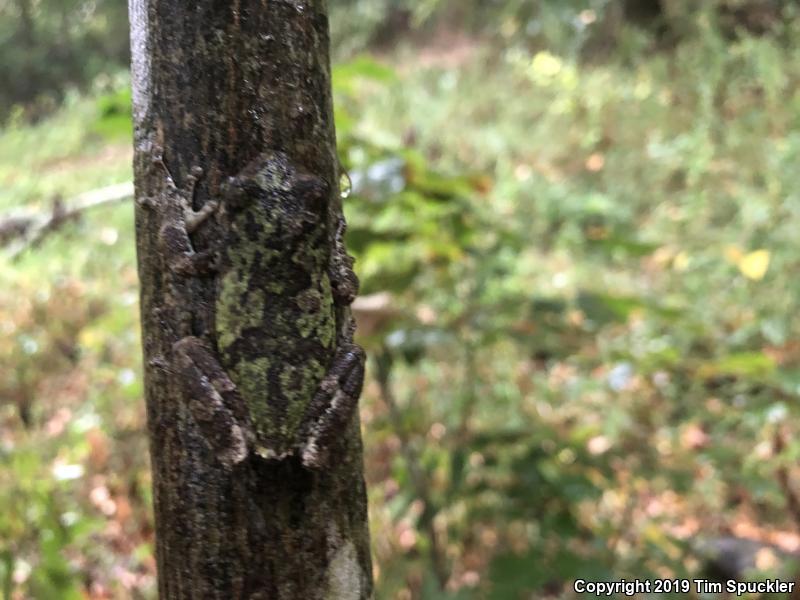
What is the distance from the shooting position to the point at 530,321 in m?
2.19

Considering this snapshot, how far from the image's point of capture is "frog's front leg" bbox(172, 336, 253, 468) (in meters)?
0.90

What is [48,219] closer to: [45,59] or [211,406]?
[211,406]

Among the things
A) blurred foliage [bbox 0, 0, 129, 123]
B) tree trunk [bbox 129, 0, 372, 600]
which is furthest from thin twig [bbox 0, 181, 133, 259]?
blurred foliage [bbox 0, 0, 129, 123]

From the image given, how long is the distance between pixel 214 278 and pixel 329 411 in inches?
9.8

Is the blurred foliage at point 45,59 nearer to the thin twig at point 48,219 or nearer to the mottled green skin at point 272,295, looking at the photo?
the thin twig at point 48,219

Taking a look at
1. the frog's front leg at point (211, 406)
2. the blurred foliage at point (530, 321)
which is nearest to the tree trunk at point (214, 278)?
the frog's front leg at point (211, 406)

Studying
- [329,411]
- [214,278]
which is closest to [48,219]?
[214,278]

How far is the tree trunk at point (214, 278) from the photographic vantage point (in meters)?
0.90

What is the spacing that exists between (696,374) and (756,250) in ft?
8.14

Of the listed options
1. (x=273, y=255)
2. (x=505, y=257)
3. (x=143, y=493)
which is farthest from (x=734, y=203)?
(x=273, y=255)

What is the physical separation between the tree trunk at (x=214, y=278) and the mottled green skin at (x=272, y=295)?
0.05 ft

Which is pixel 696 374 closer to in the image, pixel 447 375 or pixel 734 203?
pixel 447 375

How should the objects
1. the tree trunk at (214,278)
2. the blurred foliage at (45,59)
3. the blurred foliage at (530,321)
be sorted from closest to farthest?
the tree trunk at (214,278)
the blurred foliage at (530,321)
the blurred foliage at (45,59)

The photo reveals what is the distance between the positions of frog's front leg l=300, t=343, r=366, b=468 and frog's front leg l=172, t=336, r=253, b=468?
0.08 meters
